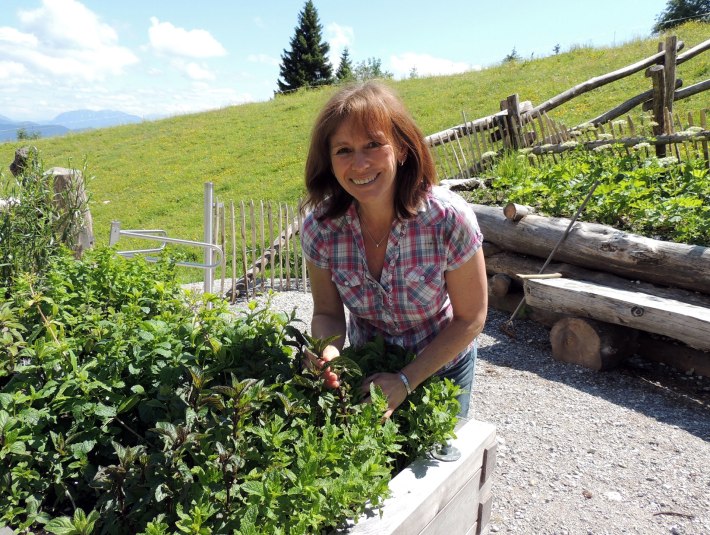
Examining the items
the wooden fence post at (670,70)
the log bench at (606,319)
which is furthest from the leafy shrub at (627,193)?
the wooden fence post at (670,70)

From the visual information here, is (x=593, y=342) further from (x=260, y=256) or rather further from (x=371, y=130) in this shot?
(x=260, y=256)

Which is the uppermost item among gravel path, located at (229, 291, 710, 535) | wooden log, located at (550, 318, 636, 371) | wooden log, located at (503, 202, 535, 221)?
wooden log, located at (503, 202, 535, 221)

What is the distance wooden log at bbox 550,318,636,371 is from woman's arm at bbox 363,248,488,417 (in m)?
3.25

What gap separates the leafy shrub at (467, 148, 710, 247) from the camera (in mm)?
5117

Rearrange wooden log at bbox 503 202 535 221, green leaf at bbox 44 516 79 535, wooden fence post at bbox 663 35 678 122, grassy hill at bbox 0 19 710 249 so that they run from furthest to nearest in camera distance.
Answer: grassy hill at bbox 0 19 710 249
wooden fence post at bbox 663 35 678 122
wooden log at bbox 503 202 535 221
green leaf at bbox 44 516 79 535

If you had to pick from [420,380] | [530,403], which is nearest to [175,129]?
[530,403]

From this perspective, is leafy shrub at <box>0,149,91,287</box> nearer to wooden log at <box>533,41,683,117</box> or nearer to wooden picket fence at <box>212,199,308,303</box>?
wooden picket fence at <box>212,199,308,303</box>

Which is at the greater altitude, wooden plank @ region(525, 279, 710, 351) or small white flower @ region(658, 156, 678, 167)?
small white flower @ region(658, 156, 678, 167)

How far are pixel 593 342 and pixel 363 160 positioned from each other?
146 inches

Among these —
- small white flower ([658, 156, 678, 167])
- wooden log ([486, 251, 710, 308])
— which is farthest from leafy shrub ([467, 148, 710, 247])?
wooden log ([486, 251, 710, 308])

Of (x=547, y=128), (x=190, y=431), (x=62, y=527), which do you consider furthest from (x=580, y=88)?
(x=62, y=527)

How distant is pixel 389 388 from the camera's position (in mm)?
1711

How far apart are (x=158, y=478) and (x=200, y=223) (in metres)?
11.0

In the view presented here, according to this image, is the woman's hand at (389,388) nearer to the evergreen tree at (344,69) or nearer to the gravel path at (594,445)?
the gravel path at (594,445)
